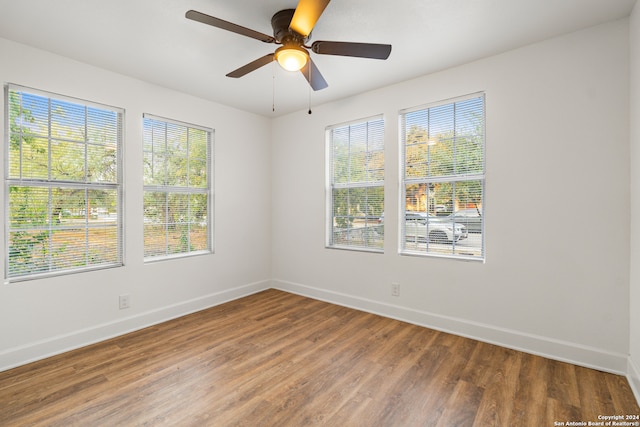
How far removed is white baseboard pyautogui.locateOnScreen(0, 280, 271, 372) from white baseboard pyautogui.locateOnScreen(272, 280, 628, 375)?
1.59 metres

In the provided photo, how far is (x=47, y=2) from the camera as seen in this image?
204 centimetres

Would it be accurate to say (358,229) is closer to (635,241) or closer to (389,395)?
(389,395)

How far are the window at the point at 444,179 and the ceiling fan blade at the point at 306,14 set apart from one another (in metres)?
1.86

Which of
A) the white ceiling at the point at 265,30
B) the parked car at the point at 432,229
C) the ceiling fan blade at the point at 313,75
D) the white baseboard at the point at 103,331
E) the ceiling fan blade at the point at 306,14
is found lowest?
the white baseboard at the point at 103,331

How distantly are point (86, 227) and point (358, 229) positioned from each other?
2.91 metres

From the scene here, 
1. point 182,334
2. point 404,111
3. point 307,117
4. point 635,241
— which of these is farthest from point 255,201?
point 635,241

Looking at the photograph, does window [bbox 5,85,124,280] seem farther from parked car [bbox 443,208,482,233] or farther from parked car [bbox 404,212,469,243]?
parked car [bbox 443,208,482,233]

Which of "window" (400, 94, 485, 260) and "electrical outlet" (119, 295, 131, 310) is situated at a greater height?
"window" (400, 94, 485, 260)

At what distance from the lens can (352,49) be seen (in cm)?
209

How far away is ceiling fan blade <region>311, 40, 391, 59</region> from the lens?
6.66 feet

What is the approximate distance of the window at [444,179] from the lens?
9.84 ft

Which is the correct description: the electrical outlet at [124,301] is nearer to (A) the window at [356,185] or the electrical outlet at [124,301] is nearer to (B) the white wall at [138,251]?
(B) the white wall at [138,251]

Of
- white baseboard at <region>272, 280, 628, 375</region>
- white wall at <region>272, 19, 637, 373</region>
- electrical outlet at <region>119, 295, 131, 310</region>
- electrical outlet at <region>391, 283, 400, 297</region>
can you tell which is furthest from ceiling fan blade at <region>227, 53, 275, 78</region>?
white baseboard at <region>272, 280, 628, 375</region>

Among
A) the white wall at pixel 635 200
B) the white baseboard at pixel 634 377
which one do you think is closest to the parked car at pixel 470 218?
the white wall at pixel 635 200
